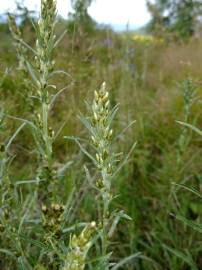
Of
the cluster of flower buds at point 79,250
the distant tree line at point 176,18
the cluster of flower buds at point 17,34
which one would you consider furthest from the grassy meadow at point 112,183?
the distant tree line at point 176,18

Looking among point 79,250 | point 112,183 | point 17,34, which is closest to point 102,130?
point 79,250

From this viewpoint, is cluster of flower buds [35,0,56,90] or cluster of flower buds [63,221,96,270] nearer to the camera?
cluster of flower buds [63,221,96,270]

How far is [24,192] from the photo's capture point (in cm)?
267

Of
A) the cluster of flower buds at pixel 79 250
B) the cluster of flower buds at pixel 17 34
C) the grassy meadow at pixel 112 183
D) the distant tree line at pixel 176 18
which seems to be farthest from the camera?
the distant tree line at pixel 176 18

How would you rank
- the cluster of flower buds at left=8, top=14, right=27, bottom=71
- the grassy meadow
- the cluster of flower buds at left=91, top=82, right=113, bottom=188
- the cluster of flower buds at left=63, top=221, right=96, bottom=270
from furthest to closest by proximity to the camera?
the cluster of flower buds at left=8, top=14, right=27, bottom=71 < the grassy meadow < the cluster of flower buds at left=91, top=82, right=113, bottom=188 < the cluster of flower buds at left=63, top=221, right=96, bottom=270

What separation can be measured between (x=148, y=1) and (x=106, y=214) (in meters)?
6.55

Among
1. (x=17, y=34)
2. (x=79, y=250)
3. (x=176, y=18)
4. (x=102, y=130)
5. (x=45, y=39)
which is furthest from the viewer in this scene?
(x=176, y=18)

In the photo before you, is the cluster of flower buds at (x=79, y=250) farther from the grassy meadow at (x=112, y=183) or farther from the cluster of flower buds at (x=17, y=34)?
the cluster of flower buds at (x=17, y=34)

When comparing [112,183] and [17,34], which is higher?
[17,34]

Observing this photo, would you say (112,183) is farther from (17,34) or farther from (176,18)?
(176,18)

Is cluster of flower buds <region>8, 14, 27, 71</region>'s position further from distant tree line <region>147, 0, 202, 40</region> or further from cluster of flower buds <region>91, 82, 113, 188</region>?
distant tree line <region>147, 0, 202, 40</region>

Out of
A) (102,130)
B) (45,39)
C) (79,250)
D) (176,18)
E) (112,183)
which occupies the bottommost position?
(112,183)

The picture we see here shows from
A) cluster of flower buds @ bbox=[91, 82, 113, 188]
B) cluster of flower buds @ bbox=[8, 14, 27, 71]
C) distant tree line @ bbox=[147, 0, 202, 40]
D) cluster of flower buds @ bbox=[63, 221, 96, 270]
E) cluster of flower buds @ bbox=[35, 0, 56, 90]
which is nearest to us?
cluster of flower buds @ bbox=[63, 221, 96, 270]

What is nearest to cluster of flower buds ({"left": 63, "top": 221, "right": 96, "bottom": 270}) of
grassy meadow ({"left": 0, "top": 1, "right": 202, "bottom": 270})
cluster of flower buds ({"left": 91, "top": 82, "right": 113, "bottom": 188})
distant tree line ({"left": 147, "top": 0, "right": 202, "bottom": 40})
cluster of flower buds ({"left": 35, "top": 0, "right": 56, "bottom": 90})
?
grassy meadow ({"left": 0, "top": 1, "right": 202, "bottom": 270})
